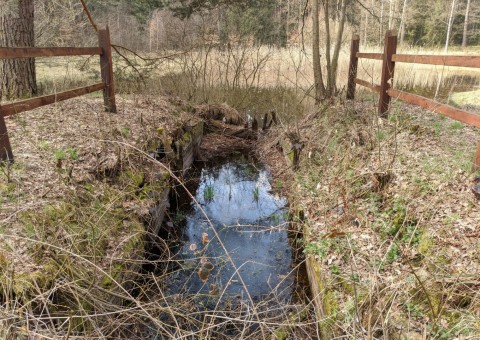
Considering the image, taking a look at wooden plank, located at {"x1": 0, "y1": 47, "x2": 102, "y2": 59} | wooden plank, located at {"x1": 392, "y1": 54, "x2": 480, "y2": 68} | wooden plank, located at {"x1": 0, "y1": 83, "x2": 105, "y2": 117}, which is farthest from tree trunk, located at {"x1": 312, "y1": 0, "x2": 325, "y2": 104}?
wooden plank, located at {"x1": 0, "y1": 83, "x2": 105, "y2": 117}

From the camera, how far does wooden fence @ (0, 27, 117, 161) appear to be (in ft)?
13.6

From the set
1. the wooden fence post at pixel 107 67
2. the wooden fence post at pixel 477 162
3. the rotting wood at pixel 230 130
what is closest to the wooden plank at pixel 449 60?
the wooden fence post at pixel 477 162

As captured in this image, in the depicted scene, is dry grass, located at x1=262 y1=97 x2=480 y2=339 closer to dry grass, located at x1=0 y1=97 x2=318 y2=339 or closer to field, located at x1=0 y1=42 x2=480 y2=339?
field, located at x1=0 y1=42 x2=480 y2=339

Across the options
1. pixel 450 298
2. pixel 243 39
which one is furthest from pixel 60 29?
pixel 450 298

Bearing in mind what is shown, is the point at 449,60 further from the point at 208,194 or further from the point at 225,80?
the point at 225,80

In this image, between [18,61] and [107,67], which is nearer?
[107,67]

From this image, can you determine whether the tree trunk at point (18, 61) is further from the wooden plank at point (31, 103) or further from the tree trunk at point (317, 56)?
the tree trunk at point (317, 56)

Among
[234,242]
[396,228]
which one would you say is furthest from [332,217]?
[234,242]

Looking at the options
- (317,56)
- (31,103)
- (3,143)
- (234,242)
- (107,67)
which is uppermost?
(317,56)

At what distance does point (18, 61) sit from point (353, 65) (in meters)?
7.62

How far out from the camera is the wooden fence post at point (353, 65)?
8516 mm

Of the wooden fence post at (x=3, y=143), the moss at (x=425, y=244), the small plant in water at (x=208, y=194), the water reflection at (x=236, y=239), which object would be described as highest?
the wooden fence post at (x=3, y=143)

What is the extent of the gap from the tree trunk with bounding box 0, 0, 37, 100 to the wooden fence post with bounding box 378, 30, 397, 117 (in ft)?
23.6

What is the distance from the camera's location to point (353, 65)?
8711 millimetres
